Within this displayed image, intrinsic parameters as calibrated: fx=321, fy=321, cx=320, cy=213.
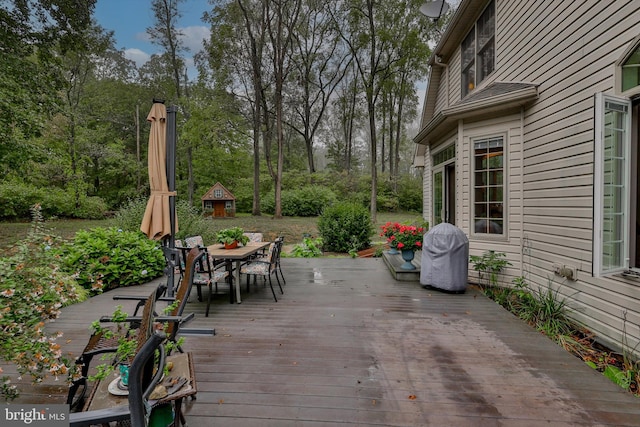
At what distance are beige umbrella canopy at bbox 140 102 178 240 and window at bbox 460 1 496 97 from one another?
5973 mm

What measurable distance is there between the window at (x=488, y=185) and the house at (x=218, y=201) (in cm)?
1473

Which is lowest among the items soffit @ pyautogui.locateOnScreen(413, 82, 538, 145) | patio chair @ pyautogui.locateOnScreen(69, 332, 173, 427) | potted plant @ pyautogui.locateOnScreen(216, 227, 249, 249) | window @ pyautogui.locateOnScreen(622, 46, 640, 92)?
patio chair @ pyautogui.locateOnScreen(69, 332, 173, 427)

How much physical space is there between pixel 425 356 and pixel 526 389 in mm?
792

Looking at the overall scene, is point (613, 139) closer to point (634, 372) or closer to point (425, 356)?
point (634, 372)

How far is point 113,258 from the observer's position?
5559 mm

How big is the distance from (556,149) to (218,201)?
54.0 feet

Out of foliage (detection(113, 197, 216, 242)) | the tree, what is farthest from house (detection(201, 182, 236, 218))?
foliage (detection(113, 197, 216, 242))

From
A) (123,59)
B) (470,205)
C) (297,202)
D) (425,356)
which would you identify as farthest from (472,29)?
(123,59)

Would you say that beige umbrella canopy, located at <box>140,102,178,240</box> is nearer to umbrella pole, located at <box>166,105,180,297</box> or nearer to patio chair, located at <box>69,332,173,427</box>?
umbrella pole, located at <box>166,105,180,297</box>

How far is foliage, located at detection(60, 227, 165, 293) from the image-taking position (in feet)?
17.4

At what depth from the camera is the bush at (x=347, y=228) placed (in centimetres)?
940

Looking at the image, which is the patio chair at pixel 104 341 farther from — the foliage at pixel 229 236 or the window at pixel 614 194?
the window at pixel 614 194

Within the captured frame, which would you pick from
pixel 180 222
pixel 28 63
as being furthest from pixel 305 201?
pixel 28 63
